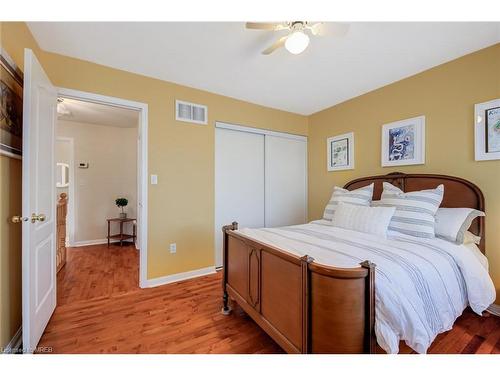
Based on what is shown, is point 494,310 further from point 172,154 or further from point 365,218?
point 172,154

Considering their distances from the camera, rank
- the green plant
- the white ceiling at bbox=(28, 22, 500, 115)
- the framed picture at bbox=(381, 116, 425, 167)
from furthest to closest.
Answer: the green plant < the framed picture at bbox=(381, 116, 425, 167) < the white ceiling at bbox=(28, 22, 500, 115)

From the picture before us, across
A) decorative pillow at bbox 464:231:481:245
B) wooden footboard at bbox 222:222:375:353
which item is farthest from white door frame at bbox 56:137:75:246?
decorative pillow at bbox 464:231:481:245

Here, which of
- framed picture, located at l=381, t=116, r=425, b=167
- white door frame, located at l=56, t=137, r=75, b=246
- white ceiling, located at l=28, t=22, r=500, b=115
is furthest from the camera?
white door frame, located at l=56, t=137, r=75, b=246

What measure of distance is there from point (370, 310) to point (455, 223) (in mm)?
1452

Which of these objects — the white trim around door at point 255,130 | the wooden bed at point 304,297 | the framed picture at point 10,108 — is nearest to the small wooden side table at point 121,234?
the white trim around door at point 255,130

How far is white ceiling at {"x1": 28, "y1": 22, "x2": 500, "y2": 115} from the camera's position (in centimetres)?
182

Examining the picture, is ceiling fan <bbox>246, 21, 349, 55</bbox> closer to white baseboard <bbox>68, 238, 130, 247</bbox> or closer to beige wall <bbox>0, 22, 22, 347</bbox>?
beige wall <bbox>0, 22, 22, 347</bbox>

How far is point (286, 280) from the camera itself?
1349 mm

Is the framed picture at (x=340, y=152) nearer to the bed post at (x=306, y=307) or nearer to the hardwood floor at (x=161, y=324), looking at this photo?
the hardwood floor at (x=161, y=324)

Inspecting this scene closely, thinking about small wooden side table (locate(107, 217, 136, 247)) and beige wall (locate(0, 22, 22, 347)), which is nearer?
beige wall (locate(0, 22, 22, 347))

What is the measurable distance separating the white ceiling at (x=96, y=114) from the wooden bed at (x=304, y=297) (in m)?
2.92

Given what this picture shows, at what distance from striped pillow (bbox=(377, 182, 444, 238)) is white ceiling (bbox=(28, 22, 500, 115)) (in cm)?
128

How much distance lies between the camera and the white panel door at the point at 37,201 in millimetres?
1412
